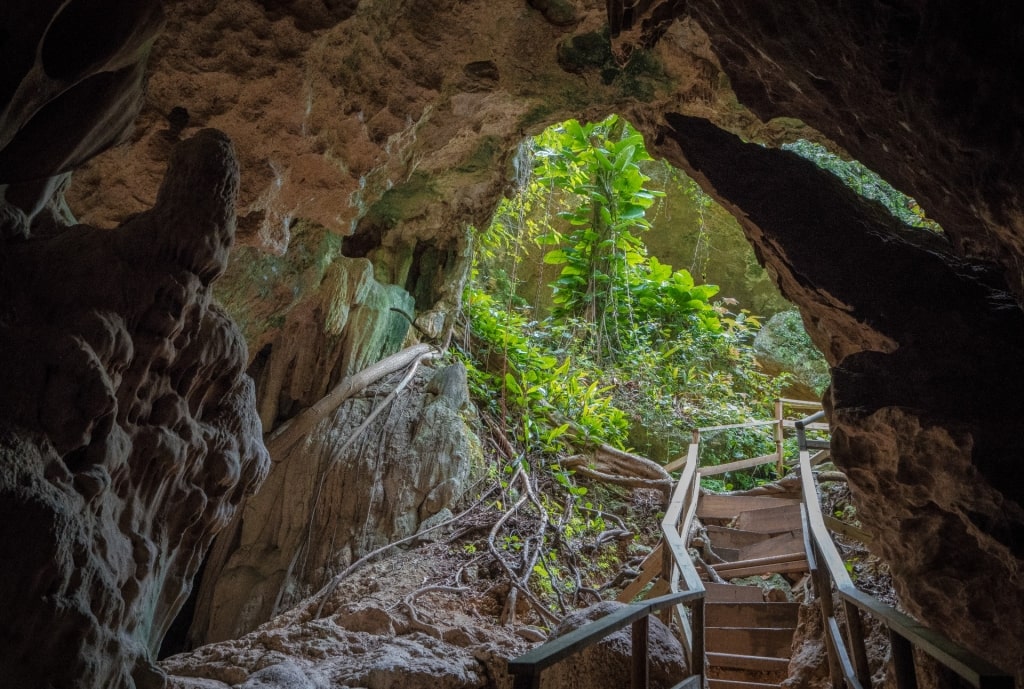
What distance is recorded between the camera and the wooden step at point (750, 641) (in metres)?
5.12

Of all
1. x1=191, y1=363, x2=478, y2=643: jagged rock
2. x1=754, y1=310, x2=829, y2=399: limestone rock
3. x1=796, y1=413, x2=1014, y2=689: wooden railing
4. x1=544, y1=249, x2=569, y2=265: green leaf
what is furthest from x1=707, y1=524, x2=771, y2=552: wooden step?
x1=754, y1=310, x2=829, y2=399: limestone rock

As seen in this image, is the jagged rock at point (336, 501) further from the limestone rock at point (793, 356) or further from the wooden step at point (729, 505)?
the limestone rock at point (793, 356)

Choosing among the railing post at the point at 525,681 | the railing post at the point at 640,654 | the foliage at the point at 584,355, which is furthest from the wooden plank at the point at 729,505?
the railing post at the point at 525,681

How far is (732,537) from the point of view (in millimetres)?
6941

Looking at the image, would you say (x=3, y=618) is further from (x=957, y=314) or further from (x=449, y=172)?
(x=449, y=172)

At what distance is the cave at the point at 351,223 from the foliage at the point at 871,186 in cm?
248

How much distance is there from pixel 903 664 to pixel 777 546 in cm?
437

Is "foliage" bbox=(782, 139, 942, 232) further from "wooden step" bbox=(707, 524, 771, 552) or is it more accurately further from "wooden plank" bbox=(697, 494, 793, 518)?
"wooden step" bbox=(707, 524, 771, 552)

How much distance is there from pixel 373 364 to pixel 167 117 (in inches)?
118

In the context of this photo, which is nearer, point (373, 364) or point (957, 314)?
point (957, 314)

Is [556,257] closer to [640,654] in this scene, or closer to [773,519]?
[773,519]

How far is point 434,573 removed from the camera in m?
5.03

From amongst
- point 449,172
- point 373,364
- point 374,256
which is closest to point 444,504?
point 373,364

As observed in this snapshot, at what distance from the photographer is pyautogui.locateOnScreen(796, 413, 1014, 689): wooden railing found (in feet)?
5.46
